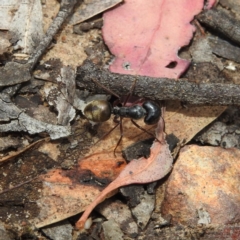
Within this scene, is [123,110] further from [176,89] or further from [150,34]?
[150,34]

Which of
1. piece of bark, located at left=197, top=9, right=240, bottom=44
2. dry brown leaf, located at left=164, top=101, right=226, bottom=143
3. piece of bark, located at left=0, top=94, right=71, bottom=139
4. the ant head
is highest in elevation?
piece of bark, located at left=197, top=9, right=240, bottom=44

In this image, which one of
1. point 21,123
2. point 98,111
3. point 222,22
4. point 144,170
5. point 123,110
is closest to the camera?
point 144,170

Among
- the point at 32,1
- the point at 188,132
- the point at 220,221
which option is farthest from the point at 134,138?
the point at 32,1

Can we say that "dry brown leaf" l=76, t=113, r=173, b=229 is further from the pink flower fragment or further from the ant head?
the pink flower fragment

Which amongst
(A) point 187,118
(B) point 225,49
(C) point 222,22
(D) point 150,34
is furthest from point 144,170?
(C) point 222,22

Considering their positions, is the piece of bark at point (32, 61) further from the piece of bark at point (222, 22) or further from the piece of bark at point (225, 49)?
the piece of bark at point (225, 49)

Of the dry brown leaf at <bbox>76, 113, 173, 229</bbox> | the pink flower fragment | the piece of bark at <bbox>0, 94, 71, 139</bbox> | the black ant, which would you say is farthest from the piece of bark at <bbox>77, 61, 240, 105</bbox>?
the piece of bark at <bbox>0, 94, 71, 139</bbox>
